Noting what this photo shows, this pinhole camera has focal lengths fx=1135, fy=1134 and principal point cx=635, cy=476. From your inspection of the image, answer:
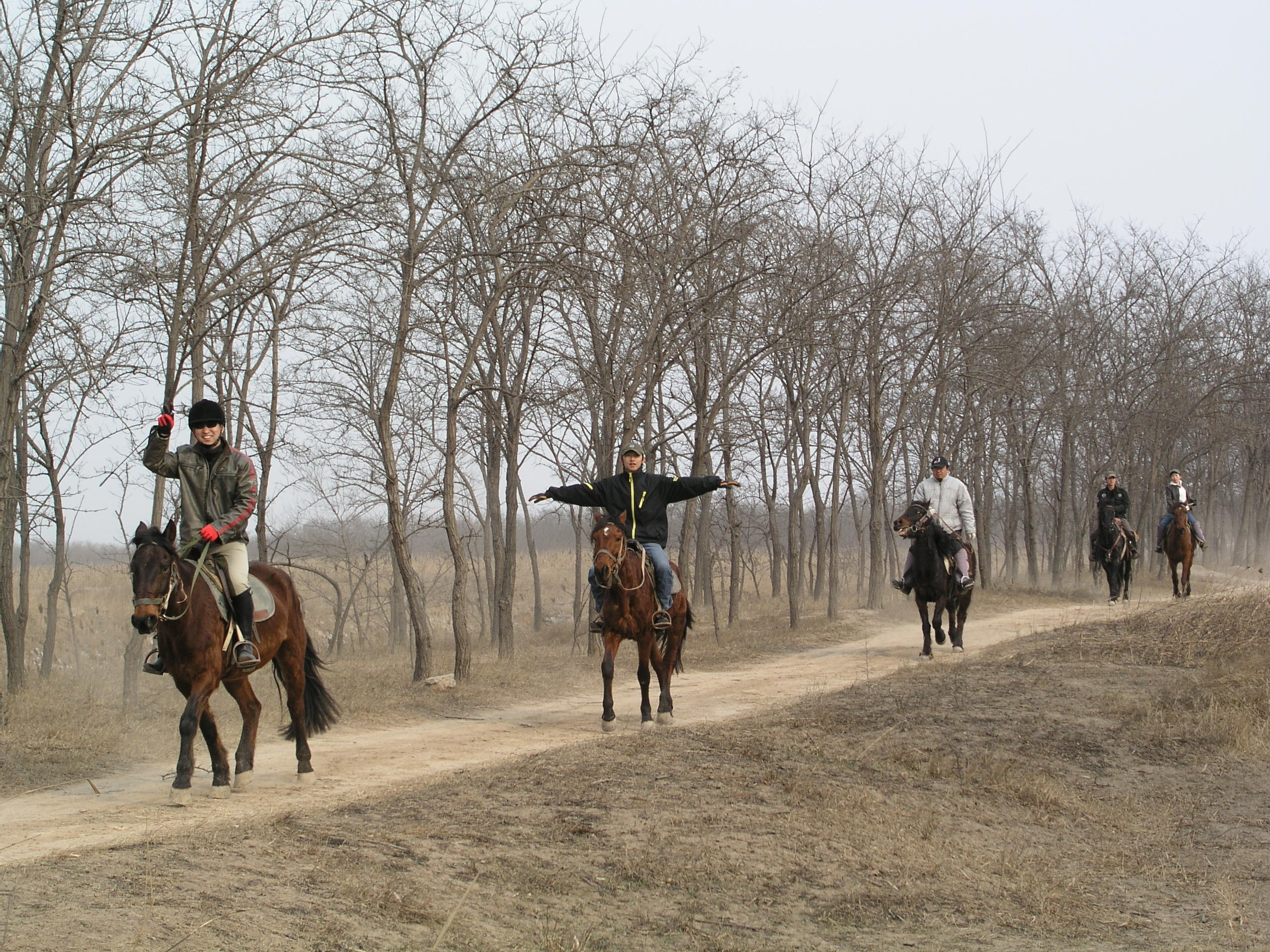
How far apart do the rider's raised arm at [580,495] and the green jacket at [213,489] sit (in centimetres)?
361

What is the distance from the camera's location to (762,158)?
17656mm

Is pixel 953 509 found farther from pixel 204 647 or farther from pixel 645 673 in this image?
pixel 204 647

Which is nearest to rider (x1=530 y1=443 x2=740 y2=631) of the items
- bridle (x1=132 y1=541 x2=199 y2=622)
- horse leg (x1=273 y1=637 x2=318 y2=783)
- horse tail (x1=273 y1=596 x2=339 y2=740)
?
horse tail (x1=273 y1=596 x2=339 y2=740)

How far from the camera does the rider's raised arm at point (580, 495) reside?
11609 mm

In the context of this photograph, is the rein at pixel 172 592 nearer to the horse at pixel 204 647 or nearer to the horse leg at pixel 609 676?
the horse at pixel 204 647

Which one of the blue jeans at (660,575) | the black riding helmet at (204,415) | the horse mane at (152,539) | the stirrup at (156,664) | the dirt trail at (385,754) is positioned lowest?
the dirt trail at (385,754)

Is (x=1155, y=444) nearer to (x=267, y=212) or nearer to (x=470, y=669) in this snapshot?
(x=470, y=669)

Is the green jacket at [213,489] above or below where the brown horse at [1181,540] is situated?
above

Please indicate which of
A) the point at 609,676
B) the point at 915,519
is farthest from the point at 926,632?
the point at 609,676

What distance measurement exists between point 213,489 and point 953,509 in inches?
443

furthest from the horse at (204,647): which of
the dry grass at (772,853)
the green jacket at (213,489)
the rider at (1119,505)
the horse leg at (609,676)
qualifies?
the rider at (1119,505)

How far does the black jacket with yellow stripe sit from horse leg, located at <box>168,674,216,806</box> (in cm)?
415

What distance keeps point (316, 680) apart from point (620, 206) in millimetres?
8972

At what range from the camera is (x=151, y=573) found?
7645 mm
